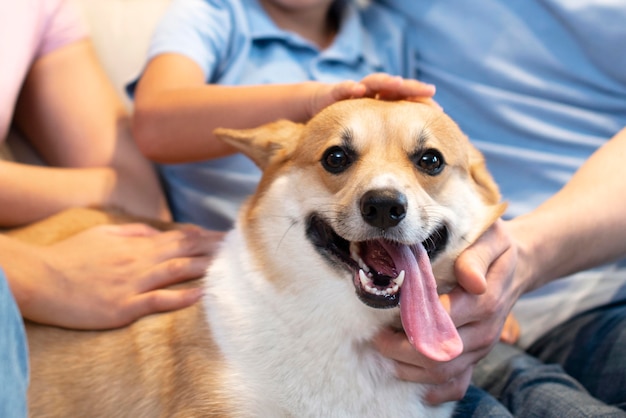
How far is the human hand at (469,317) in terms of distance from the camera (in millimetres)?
1057

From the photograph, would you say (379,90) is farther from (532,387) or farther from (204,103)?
(532,387)

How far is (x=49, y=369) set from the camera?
1217mm

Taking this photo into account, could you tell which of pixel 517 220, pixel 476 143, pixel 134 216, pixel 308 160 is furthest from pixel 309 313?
pixel 476 143

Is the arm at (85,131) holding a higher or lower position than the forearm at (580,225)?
lower

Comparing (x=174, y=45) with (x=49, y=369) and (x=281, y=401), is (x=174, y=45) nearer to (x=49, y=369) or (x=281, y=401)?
(x=49, y=369)

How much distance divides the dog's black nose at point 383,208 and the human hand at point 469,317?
0.18 metres

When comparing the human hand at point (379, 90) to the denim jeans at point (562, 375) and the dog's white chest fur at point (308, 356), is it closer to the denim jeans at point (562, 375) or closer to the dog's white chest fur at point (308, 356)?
the dog's white chest fur at point (308, 356)

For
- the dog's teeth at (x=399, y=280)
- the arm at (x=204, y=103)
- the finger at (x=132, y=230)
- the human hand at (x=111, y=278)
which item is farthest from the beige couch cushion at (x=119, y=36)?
the dog's teeth at (x=399, y=280)

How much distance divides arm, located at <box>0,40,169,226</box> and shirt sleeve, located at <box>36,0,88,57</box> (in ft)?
0.06

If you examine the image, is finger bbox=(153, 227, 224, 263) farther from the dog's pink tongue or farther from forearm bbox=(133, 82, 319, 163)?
the dog's pink tongue

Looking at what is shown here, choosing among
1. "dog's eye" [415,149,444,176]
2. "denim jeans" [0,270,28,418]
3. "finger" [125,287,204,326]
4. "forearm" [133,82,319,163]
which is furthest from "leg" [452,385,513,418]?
"denim jeans" [0,270,28,418]

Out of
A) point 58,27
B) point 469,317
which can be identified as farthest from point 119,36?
point 469,317

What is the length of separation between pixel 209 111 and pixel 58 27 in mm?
554

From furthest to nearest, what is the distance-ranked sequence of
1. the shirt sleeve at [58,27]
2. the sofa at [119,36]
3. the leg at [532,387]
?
the sofa at [119,36] → the shirt sleeve at [58,27] → the leg at [532,387]
